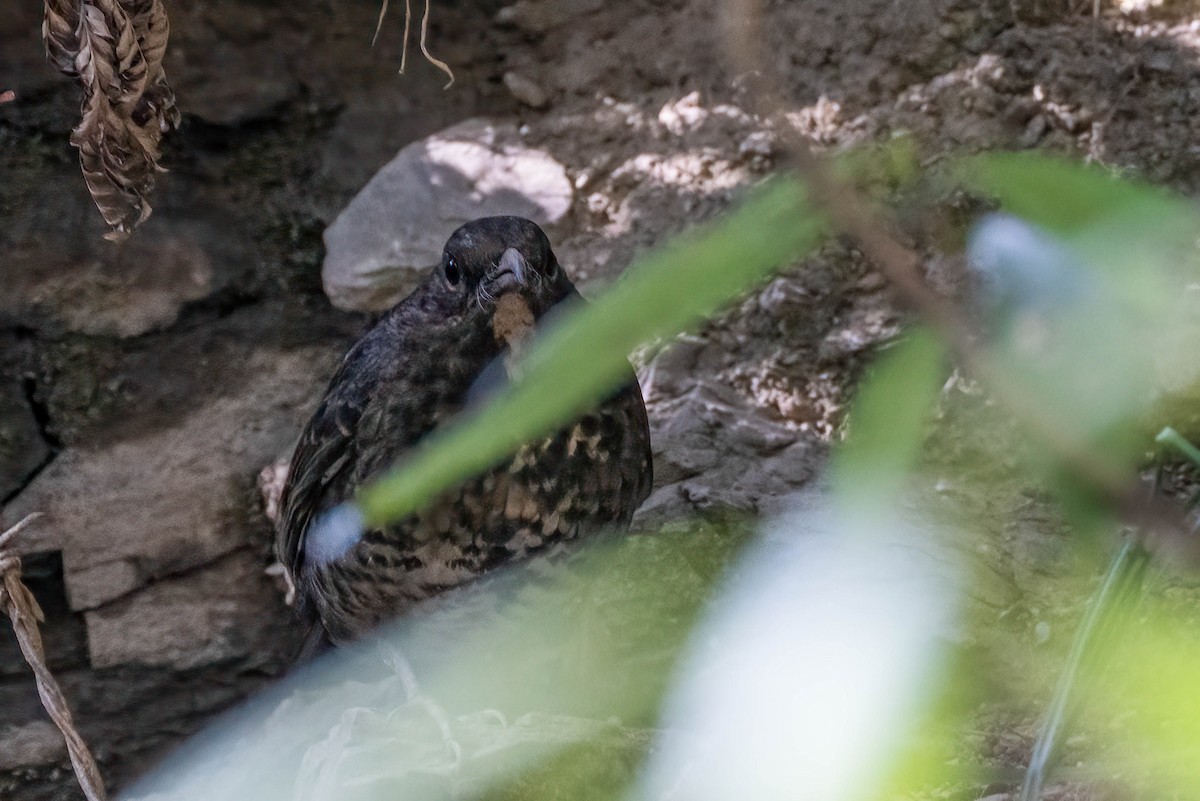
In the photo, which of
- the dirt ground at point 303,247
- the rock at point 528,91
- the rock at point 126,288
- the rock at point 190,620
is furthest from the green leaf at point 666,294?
the rock at point 528,91

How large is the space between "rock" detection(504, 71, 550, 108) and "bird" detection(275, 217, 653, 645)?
1247 mm

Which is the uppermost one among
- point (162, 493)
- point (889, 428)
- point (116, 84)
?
point (116, 84)

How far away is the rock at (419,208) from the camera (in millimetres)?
3166

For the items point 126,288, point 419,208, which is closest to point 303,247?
point 419,208

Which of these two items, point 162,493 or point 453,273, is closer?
point 453,273

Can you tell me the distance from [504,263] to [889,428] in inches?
55.9

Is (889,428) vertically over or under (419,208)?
over

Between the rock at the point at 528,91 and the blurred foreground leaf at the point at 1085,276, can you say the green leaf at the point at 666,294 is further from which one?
the rock at the point at 528,91

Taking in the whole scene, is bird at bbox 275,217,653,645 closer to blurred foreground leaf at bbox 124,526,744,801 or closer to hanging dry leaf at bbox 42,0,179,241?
blurred foreground leaf at bbox 124,526,744,801

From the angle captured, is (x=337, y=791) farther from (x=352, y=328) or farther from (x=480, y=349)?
(x=352, y=328)

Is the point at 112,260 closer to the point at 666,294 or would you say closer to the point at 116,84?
the point at 116,84

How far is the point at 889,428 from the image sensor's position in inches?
26.0

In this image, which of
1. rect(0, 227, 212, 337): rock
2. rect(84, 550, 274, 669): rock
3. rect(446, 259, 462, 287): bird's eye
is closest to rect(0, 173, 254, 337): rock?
rect(0, 227, 212, 337): rock

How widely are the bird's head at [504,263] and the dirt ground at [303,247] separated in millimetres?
781
